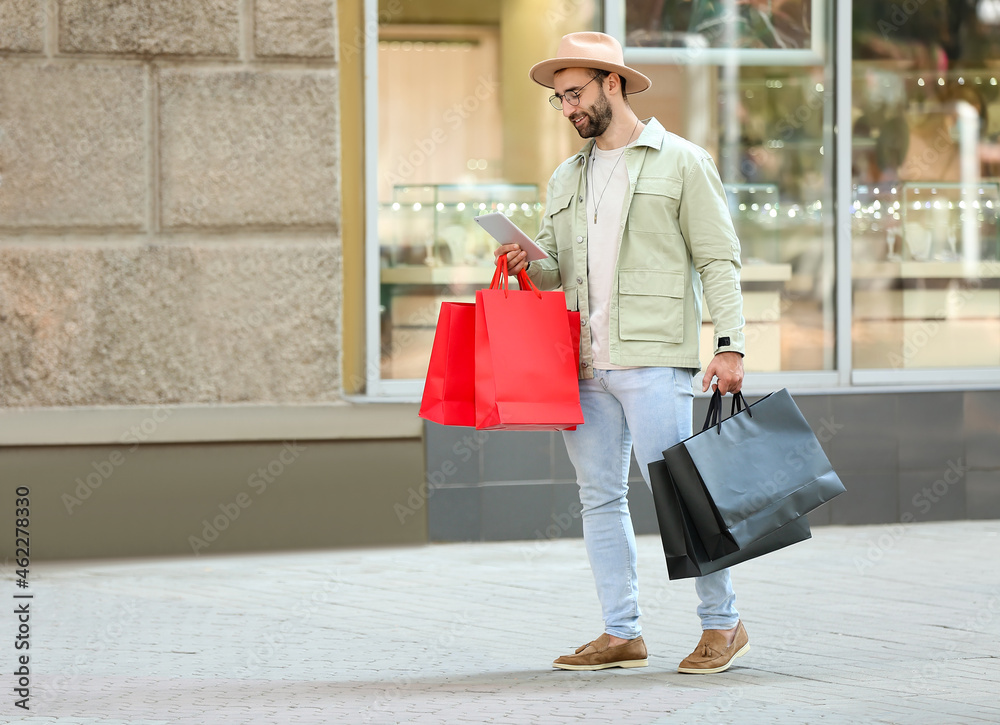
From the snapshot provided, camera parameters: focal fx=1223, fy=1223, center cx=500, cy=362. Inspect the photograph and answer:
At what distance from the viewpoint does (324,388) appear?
6.26 m

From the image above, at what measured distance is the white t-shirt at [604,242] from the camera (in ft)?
12.9

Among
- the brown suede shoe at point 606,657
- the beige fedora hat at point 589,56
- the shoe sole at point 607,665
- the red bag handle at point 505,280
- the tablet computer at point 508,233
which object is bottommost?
the shoe sole at point 607,665

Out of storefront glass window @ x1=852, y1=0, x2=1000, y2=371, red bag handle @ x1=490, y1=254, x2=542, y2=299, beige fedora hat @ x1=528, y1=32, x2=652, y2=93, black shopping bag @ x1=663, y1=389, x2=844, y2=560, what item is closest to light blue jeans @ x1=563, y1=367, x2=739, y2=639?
black shopping bag @ x1=663, y1=389, x2=844, y2=560

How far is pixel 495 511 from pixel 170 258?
82.2 inches

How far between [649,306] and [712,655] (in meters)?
1.13

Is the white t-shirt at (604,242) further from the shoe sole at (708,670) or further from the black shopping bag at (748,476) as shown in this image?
the shoe sole at (708,670)

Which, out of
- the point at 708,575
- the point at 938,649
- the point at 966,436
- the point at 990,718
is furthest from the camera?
the point at 966,436

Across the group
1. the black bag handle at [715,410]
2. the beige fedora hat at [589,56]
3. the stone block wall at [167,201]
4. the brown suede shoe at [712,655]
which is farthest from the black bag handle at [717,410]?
the stone block wall at [167,201]

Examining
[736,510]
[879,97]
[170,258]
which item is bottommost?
[736,510]

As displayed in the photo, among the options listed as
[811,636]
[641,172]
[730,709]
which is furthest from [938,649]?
[641,172]

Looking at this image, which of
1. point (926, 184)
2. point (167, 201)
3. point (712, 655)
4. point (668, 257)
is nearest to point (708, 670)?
point (712, 655)

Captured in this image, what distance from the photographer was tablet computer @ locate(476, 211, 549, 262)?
3801 mm

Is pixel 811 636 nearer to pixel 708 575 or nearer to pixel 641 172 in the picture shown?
pixel 708 575

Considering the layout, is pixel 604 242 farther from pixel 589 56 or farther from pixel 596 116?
pixel 589 56
